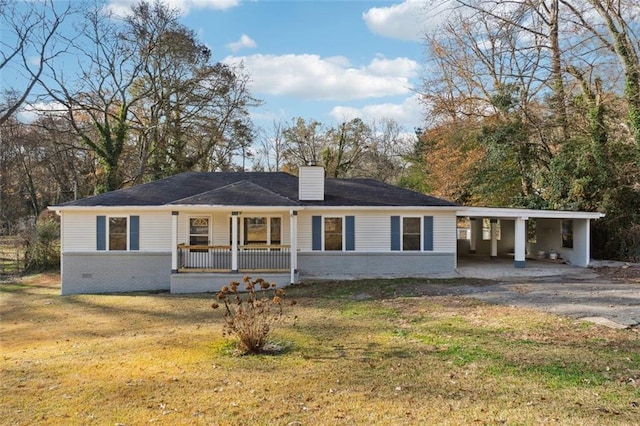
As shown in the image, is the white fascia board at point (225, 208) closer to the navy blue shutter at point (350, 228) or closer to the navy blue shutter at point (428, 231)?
the navy blue shutter at point (350, 228)

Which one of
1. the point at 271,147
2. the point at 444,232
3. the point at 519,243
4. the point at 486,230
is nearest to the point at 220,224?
the point at 444,232

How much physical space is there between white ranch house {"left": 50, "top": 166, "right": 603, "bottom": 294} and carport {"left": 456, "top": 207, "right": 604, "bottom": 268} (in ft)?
0.34

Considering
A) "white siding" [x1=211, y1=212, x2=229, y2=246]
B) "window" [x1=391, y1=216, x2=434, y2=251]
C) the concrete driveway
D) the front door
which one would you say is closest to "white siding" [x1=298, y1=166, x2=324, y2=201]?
"window" [x1=391, y1=216, x2=434, y2=251]

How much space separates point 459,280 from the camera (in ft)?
45.9

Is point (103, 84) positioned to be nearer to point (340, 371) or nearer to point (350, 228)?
point (350, 228)

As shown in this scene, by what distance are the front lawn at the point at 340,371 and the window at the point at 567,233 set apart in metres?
11.3

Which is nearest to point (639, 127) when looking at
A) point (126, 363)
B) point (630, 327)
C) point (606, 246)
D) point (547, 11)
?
A: point (606, 246)

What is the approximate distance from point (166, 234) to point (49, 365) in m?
9.06

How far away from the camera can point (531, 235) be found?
75.2 feet

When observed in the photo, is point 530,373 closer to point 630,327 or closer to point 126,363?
point 630,327

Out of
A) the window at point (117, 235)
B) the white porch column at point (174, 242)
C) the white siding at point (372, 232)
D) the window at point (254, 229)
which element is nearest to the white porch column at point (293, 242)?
the window at point (254, 229)

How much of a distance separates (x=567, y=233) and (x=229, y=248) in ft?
48.7

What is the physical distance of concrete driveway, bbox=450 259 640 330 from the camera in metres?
8.99

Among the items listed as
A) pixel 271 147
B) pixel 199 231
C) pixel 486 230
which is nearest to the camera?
pixel 199 231
